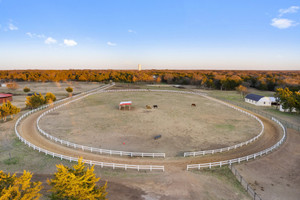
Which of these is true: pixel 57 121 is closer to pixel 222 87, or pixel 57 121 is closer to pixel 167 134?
pixel 167 134

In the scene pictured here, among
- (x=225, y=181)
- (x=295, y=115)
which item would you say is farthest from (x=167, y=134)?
(x=295, y=115)

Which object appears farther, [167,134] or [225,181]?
[167,134]

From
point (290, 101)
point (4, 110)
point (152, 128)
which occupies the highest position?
point (290, 101)

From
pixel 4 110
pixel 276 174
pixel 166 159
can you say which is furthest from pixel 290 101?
pixel 4 110

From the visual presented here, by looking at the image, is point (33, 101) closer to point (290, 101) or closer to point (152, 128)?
point (152, 128)

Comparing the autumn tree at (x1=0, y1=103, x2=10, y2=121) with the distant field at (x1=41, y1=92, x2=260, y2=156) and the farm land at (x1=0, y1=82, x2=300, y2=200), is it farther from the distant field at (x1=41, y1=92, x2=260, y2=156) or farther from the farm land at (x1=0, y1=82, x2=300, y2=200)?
the farm land at (x1=0, y1=82, x2=300, y2=200)

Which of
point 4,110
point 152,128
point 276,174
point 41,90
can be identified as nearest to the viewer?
point 276,174

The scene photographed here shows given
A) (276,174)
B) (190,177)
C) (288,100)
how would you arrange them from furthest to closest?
(288,100) < (276,174) < (190,177)

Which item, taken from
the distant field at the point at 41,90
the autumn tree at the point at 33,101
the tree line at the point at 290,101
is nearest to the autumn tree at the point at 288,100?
the tree line at the point at 290,101
